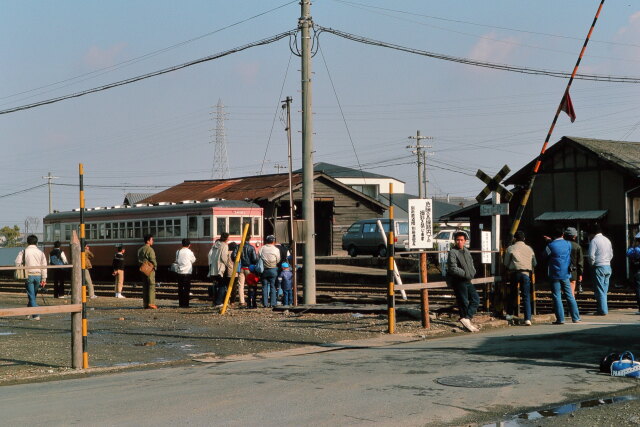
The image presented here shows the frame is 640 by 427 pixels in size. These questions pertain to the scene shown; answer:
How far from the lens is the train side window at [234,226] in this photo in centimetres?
3525

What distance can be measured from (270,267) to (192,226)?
15.8m

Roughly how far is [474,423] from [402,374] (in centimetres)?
250

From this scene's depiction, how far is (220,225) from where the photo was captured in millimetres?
34688

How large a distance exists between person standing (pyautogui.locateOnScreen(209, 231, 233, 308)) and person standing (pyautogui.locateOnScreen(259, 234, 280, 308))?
89 centimetres

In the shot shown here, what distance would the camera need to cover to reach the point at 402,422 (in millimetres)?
7168

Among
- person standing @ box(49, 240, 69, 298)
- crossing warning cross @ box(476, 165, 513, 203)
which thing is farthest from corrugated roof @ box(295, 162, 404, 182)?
crossing warning cross @ box(476, 165, 513, 203)

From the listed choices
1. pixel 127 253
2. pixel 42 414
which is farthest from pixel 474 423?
pixel 127 253

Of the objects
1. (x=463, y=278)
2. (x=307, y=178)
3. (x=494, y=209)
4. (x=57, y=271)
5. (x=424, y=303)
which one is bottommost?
(x=424, y=303)

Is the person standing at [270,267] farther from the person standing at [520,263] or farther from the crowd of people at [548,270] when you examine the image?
the person standing at [520,263]

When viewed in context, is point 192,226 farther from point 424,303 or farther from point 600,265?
point 424,303

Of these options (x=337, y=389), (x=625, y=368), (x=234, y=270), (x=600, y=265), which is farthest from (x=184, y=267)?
(x=625, y=368)

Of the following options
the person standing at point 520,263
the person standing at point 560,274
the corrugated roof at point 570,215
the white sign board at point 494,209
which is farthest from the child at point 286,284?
the corrugated roof at point 570,215

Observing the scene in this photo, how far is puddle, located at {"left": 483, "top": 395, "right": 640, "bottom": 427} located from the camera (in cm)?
729

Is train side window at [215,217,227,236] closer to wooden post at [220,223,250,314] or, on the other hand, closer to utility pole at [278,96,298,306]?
utility pole at [278,96,298,306]
